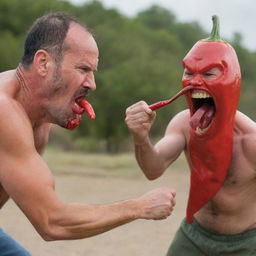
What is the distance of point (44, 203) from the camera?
282 centimetres

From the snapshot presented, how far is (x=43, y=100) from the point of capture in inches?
125

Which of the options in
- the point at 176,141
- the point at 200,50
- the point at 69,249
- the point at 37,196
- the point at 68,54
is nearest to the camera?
the point at 37,196

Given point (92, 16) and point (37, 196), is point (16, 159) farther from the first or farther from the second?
point (92, 16)

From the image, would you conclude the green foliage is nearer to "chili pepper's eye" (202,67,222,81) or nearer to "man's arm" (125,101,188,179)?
"man's arm" (125,101,188,179)

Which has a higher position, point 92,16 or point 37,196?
point 37,196

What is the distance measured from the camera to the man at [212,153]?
3.34 m

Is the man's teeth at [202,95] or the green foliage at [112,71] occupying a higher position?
the man's teeth at [202,95]

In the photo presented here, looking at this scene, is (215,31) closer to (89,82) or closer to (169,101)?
(169,101)

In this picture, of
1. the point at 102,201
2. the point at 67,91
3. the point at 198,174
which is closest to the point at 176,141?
the point at 198,174

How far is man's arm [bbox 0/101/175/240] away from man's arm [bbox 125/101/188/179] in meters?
0.51

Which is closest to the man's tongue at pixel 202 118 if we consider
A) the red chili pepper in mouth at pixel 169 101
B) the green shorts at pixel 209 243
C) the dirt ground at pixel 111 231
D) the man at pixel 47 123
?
the red chili pepper in mouth at pixel 169 101

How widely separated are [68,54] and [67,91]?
18 cm

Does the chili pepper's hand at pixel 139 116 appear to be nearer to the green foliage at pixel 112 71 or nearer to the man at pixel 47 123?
the man at pixel 47 123

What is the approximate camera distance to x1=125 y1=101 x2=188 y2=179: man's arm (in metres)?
3.26
